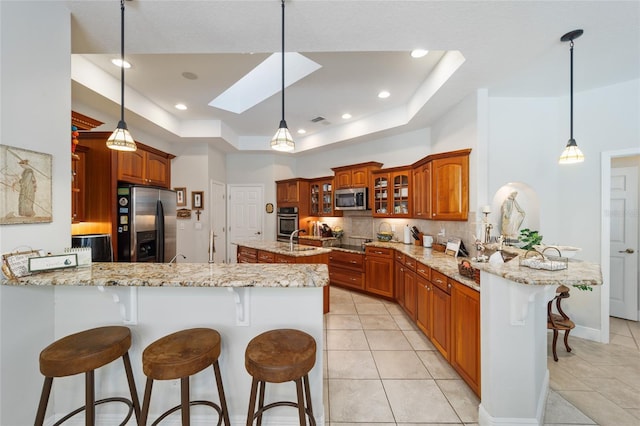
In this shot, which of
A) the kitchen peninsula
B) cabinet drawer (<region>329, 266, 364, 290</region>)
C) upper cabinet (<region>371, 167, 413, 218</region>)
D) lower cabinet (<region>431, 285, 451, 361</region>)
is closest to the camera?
the kitchen peninsula

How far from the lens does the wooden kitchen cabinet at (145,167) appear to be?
3666 mm

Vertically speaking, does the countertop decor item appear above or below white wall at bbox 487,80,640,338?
below

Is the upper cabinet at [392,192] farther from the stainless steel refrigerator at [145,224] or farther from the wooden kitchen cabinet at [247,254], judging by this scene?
the stainless steel refrigerator at [145,224]

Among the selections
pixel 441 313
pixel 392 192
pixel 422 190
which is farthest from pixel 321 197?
pixel 441 313

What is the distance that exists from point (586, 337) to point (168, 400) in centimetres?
438

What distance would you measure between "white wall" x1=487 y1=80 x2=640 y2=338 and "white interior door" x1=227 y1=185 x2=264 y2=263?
4.71m

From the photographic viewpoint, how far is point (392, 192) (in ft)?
14.6

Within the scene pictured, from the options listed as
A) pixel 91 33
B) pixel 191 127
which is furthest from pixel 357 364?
pixel 191 127

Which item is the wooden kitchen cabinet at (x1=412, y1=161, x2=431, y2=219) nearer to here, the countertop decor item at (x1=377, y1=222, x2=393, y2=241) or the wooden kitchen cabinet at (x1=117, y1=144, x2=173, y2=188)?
the countertop decor item at (x1=377, y1=222, x2=393, y2=241)

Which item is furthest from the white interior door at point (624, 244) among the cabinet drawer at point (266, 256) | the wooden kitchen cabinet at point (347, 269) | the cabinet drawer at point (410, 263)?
the cabinet drawer at point (266, 256)

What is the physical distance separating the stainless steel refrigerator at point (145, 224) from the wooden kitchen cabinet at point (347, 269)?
115 inches

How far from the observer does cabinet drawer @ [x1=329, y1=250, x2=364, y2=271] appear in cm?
448

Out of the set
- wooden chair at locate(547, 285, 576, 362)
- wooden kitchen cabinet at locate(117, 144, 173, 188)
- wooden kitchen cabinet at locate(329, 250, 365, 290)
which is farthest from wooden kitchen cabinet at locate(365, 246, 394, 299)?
wooden kitchen cabinet at locate(117, 144, 173, 188)

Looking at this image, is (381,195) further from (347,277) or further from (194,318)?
(194,318)
